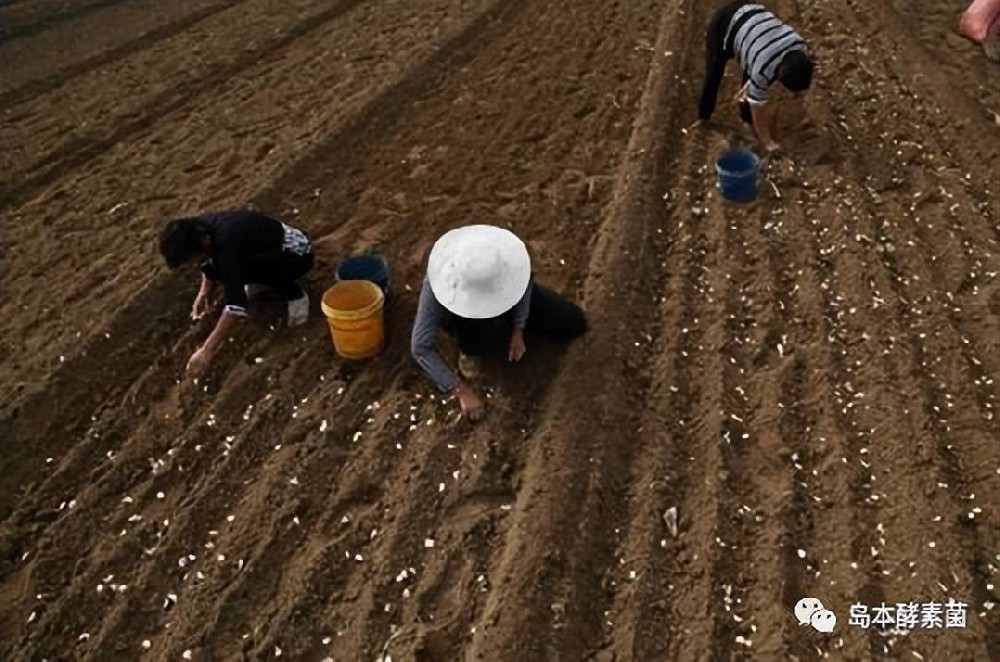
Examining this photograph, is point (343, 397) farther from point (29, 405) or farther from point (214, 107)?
point (214, 107)

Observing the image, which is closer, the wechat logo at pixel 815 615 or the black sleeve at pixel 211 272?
the wechat logo at pixel 815 615

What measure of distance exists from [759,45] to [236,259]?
349 cm

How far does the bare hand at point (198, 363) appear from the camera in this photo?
471cm

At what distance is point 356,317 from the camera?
451cm

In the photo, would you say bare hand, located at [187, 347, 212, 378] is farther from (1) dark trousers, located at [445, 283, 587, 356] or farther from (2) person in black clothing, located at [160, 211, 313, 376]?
(1) dark trousers, located at [445, 283, 587, 356]

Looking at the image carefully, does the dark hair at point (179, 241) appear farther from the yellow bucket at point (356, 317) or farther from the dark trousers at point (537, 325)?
the dark trousers at point (537, 325)

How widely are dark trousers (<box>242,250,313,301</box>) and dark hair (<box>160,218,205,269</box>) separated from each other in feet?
0.94

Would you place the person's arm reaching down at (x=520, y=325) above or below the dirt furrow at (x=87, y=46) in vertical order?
above

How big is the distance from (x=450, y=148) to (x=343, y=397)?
2519mm

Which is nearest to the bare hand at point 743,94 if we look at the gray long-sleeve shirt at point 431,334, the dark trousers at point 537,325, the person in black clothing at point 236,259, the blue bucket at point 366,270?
the dark trousers at point 537,325

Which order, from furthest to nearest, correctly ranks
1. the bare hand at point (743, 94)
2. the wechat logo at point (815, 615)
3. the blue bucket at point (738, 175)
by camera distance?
1. the bare hand at point (743, 94)
2. the blue bucket at point (738, 175)
3. the wechat logo at point (815, 615)

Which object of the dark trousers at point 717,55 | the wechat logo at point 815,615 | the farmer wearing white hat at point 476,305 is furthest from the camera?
the dark trousers at point 717,55

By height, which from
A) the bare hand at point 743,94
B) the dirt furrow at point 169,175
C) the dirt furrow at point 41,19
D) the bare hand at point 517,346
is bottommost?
the dirt furrow at point 41,19

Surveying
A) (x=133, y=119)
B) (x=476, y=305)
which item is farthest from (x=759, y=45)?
(x=133, y=119)
